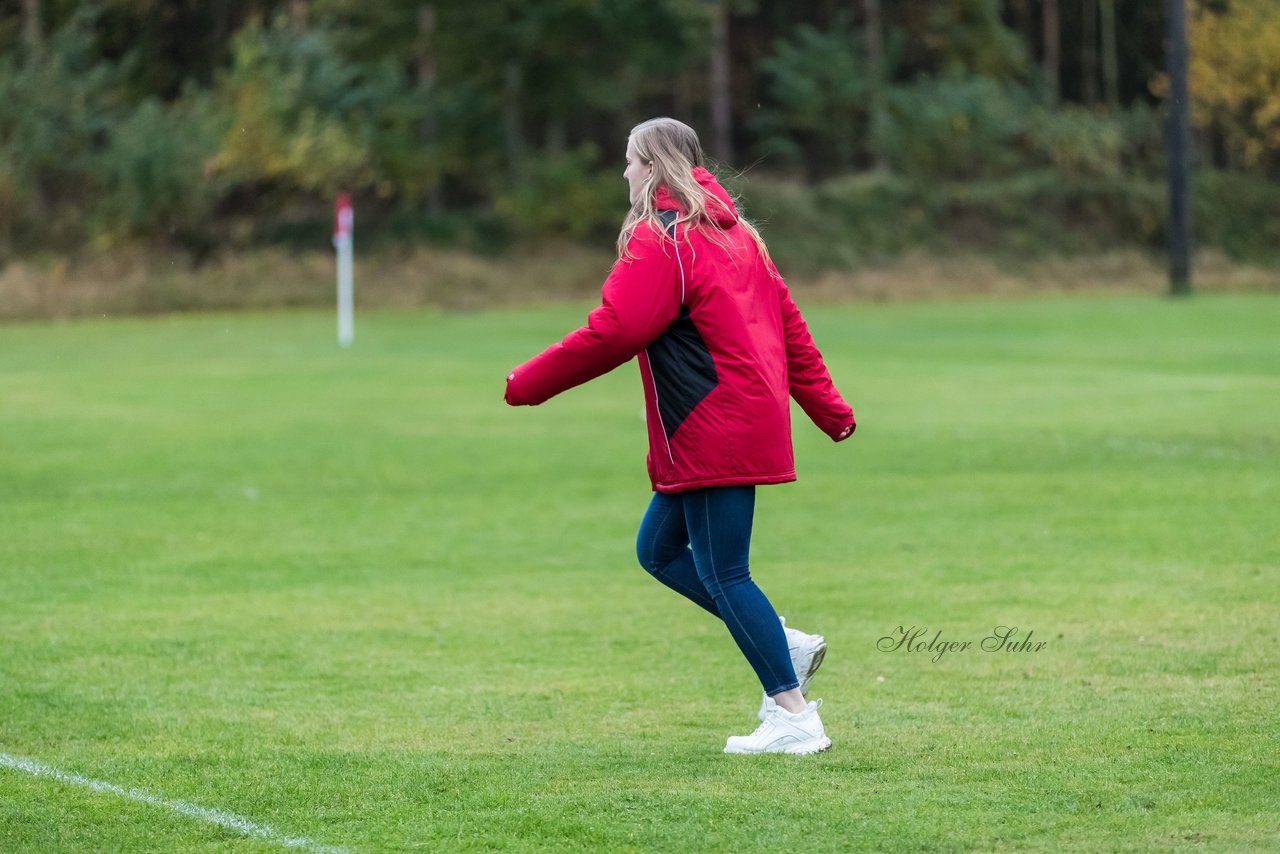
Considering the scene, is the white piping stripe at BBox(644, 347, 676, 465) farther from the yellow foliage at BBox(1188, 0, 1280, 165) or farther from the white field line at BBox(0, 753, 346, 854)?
the yellow foliage at BBox(1188, 0, 1280, 165)

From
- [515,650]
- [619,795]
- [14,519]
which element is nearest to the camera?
[619,795]

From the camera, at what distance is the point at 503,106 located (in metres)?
54.8

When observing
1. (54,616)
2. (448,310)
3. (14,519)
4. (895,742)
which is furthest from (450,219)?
(895,742)

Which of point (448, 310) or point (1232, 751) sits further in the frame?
point (448, 310)

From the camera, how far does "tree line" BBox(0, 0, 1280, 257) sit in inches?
2052

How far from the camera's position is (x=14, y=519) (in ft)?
41.7

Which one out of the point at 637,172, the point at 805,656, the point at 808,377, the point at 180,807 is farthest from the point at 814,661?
the point at 180,807

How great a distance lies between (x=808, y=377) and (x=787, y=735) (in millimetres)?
1137

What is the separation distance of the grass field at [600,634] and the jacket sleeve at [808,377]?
106cm

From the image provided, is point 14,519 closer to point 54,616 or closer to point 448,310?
point 54,616

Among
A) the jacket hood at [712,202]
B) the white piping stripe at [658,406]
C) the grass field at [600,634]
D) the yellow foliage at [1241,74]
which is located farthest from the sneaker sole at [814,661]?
the yellow foliage at [1241,74]

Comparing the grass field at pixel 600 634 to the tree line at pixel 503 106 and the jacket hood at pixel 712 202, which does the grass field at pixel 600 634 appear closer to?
the jacket hood at pixel 712 202

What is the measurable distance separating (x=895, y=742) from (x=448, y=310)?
3944cm
